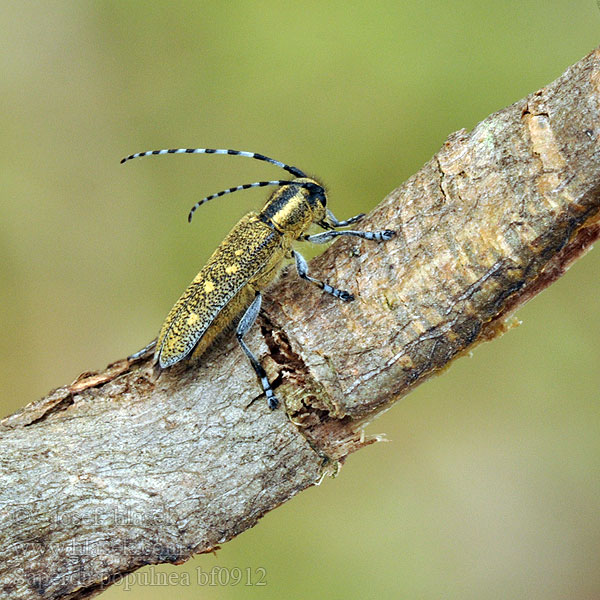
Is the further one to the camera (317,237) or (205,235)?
(205,235)

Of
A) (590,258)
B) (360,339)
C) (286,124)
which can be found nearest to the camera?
(360,339)

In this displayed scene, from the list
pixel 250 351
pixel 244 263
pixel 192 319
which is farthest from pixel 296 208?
pixel 250 351

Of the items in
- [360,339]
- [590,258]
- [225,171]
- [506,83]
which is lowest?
[360,339]

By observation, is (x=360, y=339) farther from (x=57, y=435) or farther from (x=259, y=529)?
(x=259, y=529)

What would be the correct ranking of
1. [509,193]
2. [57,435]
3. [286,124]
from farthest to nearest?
[286,124]
[57,435]
[509,193]

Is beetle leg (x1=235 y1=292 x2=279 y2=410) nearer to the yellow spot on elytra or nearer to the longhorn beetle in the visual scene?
the longhorn beetle

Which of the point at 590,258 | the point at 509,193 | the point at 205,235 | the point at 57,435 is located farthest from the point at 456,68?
the point at 57,435

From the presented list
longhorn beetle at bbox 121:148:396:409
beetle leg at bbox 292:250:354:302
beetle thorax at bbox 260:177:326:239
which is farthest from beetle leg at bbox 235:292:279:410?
beetle thorax at bbox 260:177:326:239
